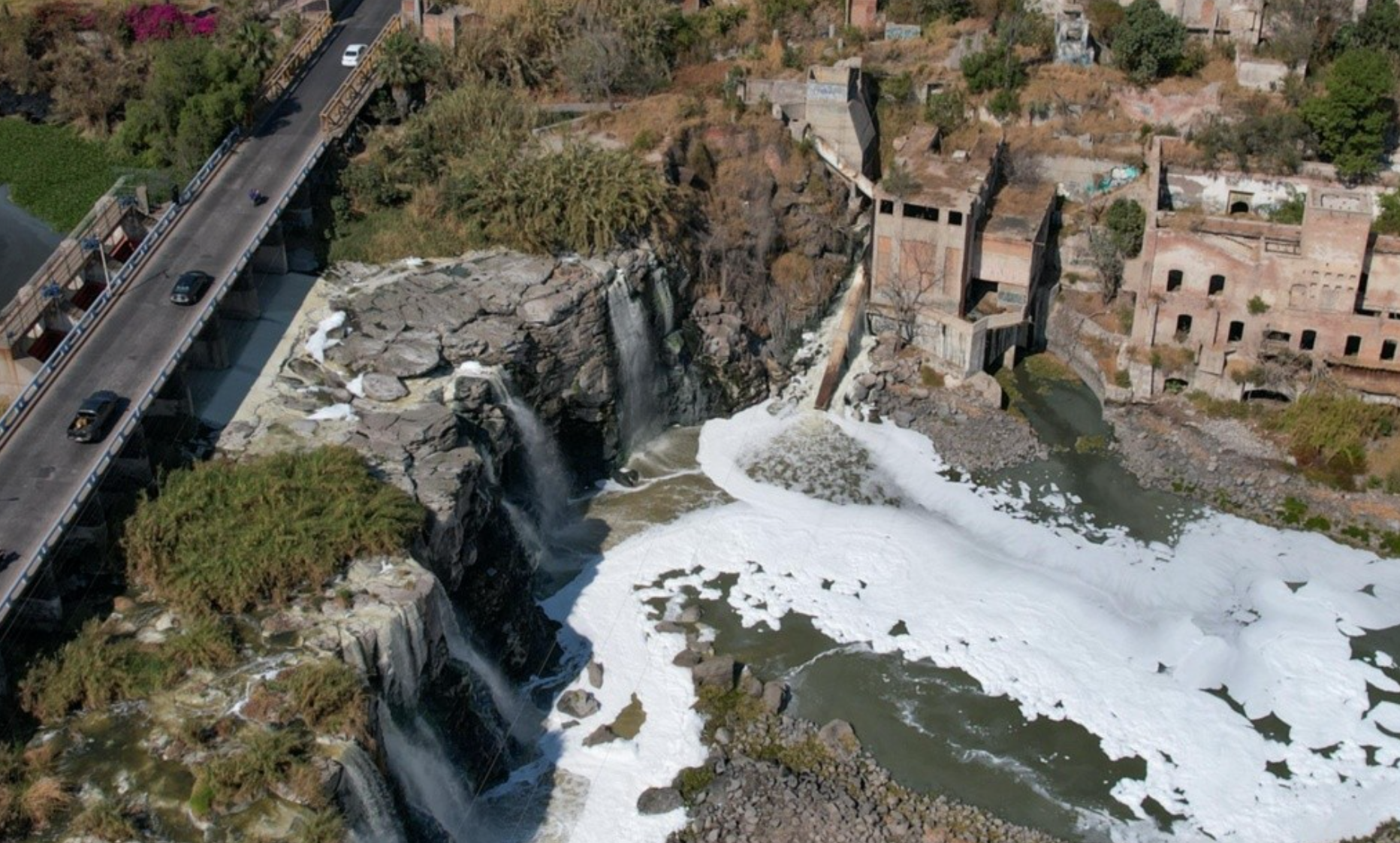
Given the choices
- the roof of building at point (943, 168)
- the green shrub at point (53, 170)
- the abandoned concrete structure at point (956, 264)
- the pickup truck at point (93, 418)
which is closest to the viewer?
the pickup truck at point (93, 418)

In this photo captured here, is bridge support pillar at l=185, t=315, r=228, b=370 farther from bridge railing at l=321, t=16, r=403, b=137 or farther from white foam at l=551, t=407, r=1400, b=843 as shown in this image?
white foam at l=551, t=407, r=1400, b=843

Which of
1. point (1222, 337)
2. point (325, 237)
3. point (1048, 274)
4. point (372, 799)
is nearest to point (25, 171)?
point (325, 237)

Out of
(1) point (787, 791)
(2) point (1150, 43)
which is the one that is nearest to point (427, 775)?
(1) point (787, 791)

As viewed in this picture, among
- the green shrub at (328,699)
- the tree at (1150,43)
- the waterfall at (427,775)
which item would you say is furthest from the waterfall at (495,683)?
the tree at (1150,43)

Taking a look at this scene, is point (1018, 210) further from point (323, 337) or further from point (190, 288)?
point (190, 288)

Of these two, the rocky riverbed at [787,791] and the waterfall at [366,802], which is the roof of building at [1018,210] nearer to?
the rocky riverbed at [787,791]

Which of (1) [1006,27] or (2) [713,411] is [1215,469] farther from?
(1) [1006,27]
